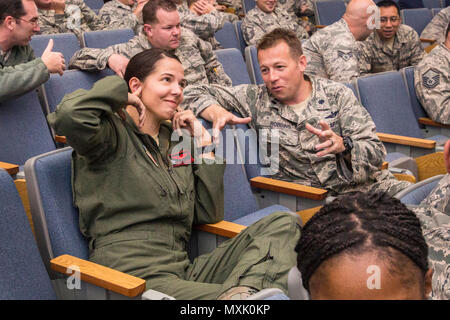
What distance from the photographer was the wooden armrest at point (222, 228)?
166cm

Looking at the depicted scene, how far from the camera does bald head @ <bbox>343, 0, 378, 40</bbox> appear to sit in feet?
10.7

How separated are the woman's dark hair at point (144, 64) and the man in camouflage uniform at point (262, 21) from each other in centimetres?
254

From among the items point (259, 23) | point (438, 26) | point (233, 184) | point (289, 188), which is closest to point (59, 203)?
point (233, 184)

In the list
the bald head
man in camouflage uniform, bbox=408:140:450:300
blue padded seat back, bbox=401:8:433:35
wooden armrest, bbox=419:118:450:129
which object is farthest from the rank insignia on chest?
blue padded seat back, bbox=401:8:433:35

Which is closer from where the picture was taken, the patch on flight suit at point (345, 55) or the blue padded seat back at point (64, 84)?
the blue padded seat back at point (64, 84)

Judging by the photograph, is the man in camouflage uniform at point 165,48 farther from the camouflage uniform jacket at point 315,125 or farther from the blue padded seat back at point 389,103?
the blue padded seat back at point 389,103

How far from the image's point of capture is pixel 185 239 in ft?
5.33

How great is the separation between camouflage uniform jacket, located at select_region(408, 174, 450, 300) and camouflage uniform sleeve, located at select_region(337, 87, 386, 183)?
775 millimetres

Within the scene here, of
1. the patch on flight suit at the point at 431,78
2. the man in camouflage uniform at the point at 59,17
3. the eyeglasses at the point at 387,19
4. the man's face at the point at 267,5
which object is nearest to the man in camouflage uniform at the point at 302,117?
the patch on flight suit at the point at 431,78

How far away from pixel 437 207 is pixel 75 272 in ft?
2.84

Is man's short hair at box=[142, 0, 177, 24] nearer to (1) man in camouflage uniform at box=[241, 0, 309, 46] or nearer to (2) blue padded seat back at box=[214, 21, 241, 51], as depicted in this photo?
(2) blue padded seat back at box=[214, 21, 241, 51]
